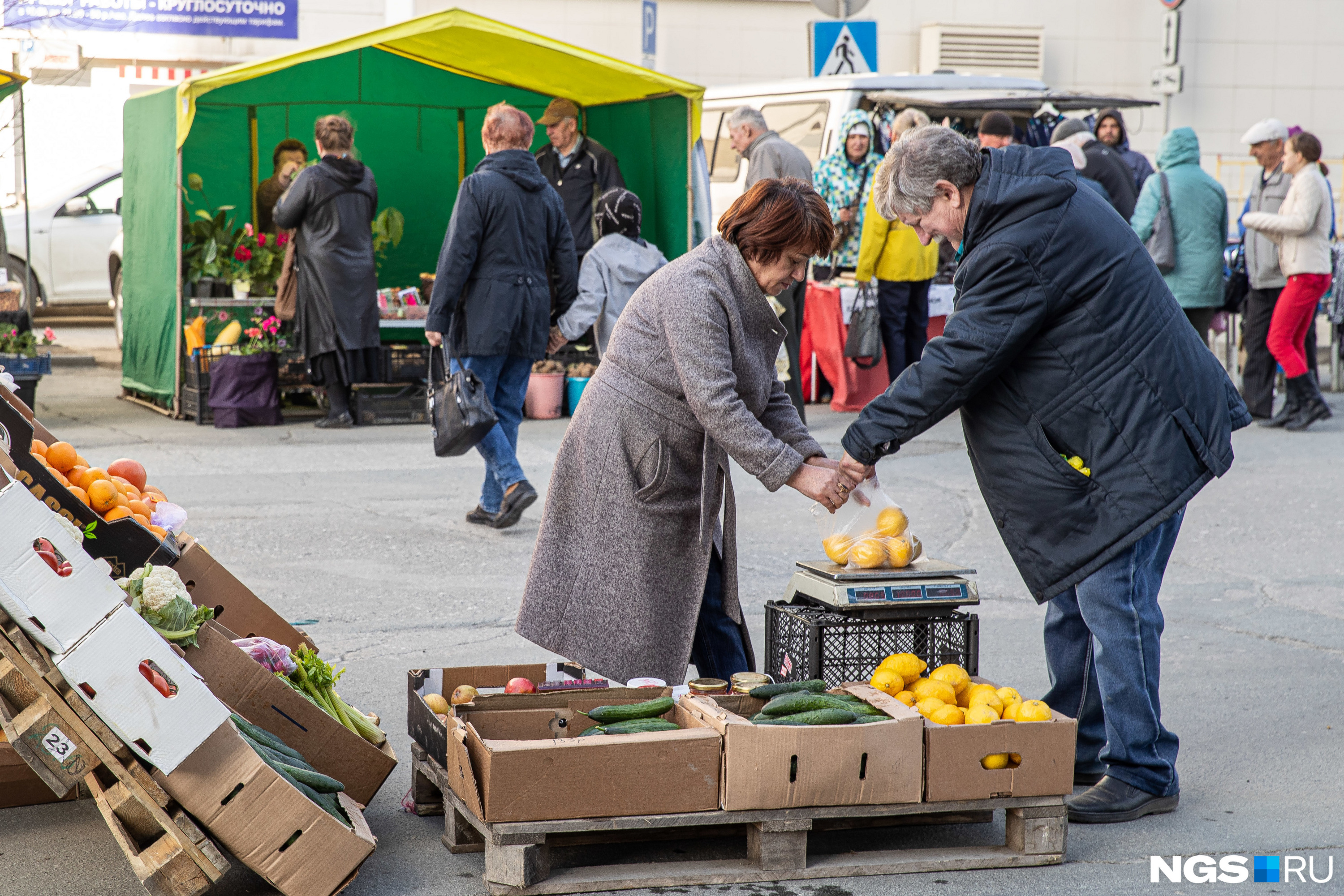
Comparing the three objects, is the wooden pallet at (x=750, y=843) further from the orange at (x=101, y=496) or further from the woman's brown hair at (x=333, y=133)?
the woman's brown hair at (x=333, y=133)

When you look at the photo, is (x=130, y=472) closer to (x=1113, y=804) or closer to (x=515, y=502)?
(x=515, y=502)

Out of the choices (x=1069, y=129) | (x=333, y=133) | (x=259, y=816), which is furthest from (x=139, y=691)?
(x=1069, y=129)

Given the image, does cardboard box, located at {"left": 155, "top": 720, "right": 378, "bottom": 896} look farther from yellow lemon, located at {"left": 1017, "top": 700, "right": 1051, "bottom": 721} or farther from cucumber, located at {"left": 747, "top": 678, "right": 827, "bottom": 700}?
yellow lemon, located at {"left": 1017, "top": 700, "right": 1051, "bottom": 721}

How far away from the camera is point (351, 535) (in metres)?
7.26

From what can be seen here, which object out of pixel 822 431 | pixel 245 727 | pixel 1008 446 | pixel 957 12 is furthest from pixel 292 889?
pixel 957 12

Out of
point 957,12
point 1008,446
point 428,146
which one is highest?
point 957,12

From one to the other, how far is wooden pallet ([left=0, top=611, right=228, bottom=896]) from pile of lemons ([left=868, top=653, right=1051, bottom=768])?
1.66 meters

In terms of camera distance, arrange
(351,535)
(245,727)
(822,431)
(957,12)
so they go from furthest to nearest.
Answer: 1. (957,12)
2. (822,431)
3. (351,535)
4. (245,727)

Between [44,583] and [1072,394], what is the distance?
2.40 m

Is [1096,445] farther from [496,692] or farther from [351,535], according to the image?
[351,535]

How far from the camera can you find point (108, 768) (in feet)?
10.1

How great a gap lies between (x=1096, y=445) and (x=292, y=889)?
85.0 inches

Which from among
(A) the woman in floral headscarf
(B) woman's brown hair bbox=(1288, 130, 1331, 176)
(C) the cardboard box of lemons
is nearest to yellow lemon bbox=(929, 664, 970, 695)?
(C) the cardboard box of lemons

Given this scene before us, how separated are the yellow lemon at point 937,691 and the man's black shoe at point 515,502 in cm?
379
